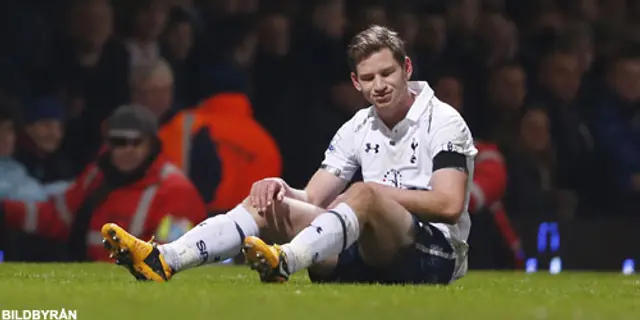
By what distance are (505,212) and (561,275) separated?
6.20 ft

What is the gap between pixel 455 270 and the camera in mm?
8445

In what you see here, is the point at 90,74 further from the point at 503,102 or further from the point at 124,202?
the point at 503,102

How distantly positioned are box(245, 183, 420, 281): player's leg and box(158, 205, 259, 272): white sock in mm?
236

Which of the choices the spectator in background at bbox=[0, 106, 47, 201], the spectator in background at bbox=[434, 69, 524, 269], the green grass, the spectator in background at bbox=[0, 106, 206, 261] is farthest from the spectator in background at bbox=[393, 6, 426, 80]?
the green grass

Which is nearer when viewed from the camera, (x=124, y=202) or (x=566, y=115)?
(x=124, y=202)

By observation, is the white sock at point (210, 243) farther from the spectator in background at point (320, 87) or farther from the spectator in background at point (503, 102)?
the spectator in background at point (503, 102)

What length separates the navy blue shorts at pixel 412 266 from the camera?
810 centimetres

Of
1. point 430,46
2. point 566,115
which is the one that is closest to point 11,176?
point 430,46

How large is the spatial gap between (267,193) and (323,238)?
1.23ft

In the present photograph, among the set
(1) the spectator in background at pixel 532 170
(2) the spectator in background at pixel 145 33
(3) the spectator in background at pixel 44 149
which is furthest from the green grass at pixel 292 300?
(1) the spectator in background at pixel 532 170

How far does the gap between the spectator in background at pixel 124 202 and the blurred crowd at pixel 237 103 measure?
0.04ft

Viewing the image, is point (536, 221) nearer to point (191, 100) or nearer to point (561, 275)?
point (561, 275)

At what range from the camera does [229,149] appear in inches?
538

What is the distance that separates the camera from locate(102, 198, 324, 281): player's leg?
7.62 metres
